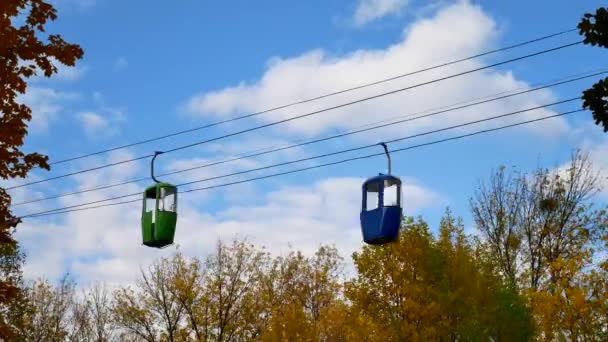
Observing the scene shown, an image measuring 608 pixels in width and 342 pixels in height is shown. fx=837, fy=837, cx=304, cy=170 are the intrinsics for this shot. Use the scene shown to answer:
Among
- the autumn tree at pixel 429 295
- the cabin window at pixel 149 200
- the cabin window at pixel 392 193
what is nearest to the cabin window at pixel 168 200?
the cabin window at pixel 149 200

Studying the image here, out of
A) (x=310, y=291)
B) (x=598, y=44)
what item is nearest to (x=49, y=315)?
(x=310, y=291)

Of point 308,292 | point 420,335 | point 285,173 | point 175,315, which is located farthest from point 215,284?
point 285,173

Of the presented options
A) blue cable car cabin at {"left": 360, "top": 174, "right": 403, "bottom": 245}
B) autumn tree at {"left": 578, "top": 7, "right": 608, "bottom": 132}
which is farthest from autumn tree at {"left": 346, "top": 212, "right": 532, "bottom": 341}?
autumn tree at {"left": 578, "top": 7, "right": 608, "bottom": 132}

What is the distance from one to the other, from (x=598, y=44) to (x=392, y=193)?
31.1 ft

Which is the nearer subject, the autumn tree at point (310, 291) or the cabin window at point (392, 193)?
the cabin window at point (392, 193)

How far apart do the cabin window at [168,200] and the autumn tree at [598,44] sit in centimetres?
1432

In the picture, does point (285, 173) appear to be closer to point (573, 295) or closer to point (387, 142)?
point (387, 142)

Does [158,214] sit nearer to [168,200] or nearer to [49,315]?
[168,200]

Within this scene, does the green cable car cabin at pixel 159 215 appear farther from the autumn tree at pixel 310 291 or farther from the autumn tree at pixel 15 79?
the autumn tree at pixel 310 291

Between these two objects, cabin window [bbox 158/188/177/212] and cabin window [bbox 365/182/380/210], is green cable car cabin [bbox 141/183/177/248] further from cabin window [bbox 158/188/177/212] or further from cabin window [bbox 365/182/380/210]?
cabin window [bbox 365/182/380/210]

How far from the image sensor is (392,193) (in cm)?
2227

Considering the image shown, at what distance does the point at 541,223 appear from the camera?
4662 centimetres

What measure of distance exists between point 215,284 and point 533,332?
22.8 m

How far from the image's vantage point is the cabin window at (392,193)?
22.2 meters
